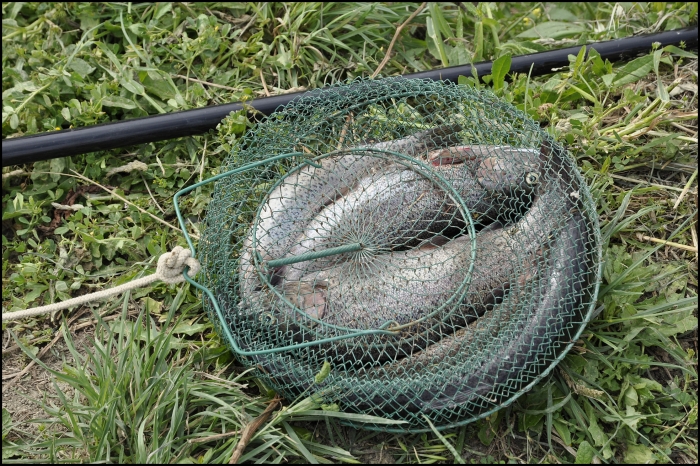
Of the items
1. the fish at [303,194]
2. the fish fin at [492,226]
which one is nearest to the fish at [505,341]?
the fish fin at [492,226]

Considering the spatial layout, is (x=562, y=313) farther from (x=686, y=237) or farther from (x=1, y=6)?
(x=1, y=6)

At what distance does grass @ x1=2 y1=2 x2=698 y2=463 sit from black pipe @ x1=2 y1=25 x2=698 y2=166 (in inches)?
4.1

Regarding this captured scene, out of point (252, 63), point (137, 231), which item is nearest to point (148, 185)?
point (137, 231)

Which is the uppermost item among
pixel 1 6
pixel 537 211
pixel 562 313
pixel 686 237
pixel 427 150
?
pixel 1 6

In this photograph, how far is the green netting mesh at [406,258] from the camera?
2832mm

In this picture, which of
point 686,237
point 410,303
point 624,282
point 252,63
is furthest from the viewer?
point 252,63

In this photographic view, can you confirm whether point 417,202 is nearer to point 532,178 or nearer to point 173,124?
point 532,178

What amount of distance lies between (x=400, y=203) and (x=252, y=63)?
1.60 metres

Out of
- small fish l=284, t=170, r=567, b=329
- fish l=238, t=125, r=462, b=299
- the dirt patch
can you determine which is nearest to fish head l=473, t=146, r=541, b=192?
small fish l=284, t=170, r=567, b=329

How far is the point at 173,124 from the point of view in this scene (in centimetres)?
373

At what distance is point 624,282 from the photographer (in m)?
3.22

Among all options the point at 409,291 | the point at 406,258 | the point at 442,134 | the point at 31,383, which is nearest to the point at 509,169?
the point at 442,134

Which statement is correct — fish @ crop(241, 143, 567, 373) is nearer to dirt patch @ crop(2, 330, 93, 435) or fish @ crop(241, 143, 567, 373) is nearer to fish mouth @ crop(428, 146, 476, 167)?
fish mouth @ crop(428, 146, 476, 167)

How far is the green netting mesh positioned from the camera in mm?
2832
